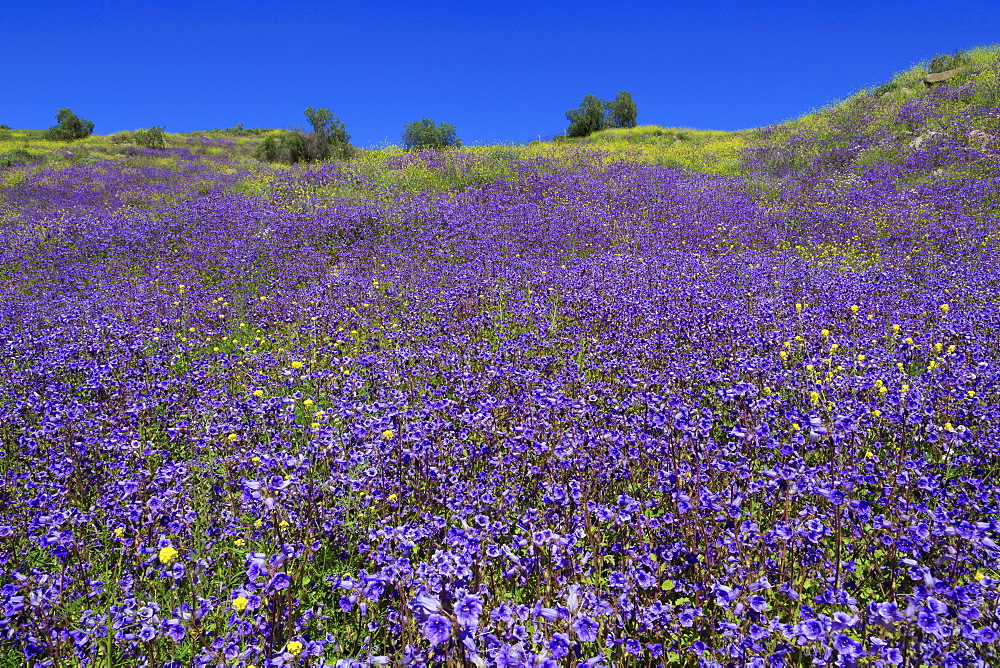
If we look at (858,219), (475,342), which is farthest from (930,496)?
(858,219)

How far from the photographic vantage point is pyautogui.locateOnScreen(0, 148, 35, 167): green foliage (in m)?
31.0

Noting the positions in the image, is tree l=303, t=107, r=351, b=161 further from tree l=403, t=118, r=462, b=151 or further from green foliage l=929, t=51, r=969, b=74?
green foliage l=929, t=51, r=969, b=74

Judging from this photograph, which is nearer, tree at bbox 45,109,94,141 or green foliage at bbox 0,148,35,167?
green foliage at bbox 0,148,35,167

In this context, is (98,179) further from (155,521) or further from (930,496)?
(930,496)

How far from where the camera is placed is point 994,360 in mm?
5918

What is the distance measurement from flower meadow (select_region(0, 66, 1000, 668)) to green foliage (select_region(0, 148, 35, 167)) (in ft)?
86.3

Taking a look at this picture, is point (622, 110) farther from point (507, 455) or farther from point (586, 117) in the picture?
point (507, 455)

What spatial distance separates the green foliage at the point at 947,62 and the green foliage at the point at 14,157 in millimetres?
54123

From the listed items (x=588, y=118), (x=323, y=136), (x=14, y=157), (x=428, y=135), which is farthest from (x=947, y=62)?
(x=14, y=157)

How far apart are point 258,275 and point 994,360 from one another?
42.2 ft

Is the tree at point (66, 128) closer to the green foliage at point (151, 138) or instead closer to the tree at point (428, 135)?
the green foliage at point (151, 138)

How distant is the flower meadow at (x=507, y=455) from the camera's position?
2.59 meters

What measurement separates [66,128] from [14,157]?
21025 millimetres

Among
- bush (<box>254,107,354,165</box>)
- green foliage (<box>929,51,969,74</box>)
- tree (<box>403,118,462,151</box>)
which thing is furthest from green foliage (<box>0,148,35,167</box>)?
green foliage (<box>929,51,969,74</box>)
